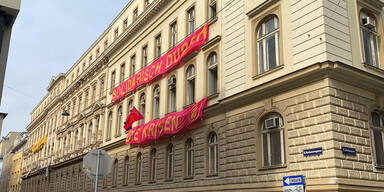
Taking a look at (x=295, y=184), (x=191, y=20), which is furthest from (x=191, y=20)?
(x=295, y=184)

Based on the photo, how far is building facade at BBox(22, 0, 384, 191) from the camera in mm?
13672

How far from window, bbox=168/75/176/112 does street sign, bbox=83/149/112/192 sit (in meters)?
13.4

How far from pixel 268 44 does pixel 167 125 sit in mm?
8089

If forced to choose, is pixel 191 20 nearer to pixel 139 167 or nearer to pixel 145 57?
pixel 145 57

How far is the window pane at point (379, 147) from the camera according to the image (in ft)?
47.8

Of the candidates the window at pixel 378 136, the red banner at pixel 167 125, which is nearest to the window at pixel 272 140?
the window at pixel 378 136

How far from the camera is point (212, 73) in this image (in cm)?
2047

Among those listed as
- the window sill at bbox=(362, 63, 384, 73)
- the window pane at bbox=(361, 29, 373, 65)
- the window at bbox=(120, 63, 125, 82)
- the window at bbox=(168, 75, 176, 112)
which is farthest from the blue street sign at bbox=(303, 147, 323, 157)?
the window at bbox=(120, 63, 125, 82)

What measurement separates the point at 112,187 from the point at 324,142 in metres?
19.6

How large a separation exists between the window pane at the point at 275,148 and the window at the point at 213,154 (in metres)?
3.77

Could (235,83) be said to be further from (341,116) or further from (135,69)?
(135,69)

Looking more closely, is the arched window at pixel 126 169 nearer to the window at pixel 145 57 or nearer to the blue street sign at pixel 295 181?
the window at pixel 145 57

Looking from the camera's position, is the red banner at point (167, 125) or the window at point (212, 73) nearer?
the red banner at point (167, 125)

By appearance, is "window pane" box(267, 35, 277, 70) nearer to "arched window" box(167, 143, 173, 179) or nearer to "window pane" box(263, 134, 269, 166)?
A: "window pane" box(263, 134, 269, 166)
